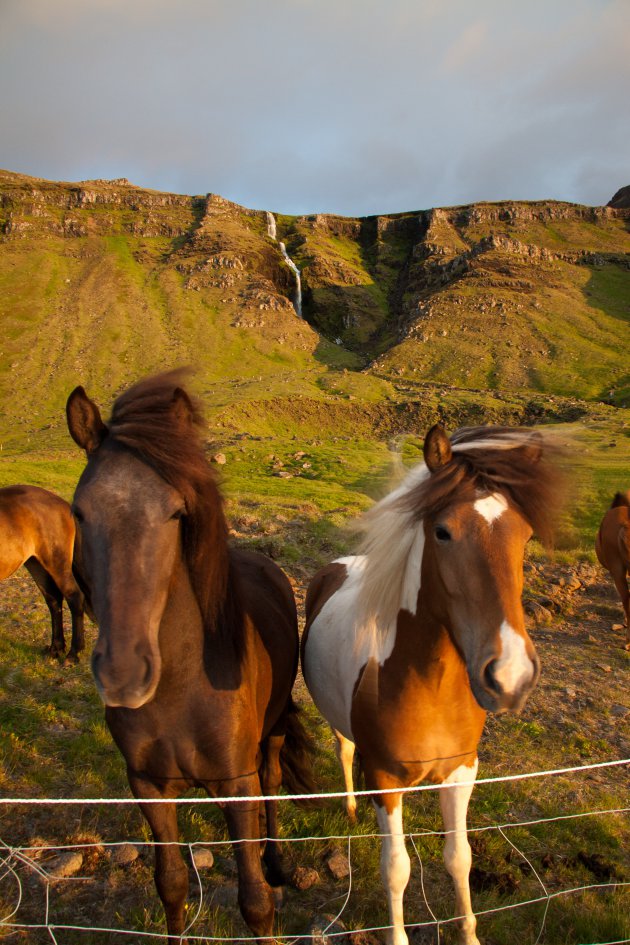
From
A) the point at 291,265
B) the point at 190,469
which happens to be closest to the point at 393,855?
the point at 190,469

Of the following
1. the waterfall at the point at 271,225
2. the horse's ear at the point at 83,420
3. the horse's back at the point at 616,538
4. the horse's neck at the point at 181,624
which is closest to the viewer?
the horse's ear at the point at 83,420

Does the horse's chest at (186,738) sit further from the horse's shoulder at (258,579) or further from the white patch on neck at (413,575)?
the white patch on neck at (413,575)

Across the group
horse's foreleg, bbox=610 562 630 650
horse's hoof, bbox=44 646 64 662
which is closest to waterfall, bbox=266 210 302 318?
horse's foreleg, bbox=610 562 630 650

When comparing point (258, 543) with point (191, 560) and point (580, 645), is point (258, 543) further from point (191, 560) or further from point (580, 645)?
point (191, 560)

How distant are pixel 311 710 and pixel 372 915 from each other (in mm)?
2628

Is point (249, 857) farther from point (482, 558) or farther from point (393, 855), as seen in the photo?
point (482, 558)

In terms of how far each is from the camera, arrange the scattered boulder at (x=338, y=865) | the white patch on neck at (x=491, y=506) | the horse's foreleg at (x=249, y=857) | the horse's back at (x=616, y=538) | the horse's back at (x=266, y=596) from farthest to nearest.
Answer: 1. the horse's back at (x=616, y=538)
2. the scattered boulder at (x=338, y=865)
3. the horse's back at (x=266, y=596)
4. the horse's foreleg at (x=249, y=857)
5. the white patch on neck at (x=491, y=506)

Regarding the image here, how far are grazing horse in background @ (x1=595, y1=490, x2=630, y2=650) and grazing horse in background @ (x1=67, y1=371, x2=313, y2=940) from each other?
715 centimetres

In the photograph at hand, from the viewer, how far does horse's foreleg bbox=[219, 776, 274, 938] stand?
7.97 feet

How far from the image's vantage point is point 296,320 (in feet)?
204

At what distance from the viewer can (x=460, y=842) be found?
2.76 metres

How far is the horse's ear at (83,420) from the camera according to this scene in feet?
6.97

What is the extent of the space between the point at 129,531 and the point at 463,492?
1.37 meters

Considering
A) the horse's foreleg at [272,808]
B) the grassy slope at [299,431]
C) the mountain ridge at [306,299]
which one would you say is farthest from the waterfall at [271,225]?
the horse's foreleg at [272,808]
